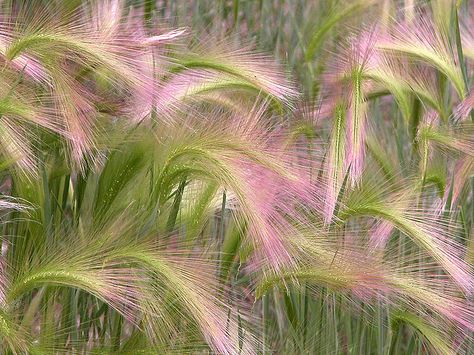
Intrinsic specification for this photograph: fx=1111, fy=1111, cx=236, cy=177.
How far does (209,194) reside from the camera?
1451 millimetres

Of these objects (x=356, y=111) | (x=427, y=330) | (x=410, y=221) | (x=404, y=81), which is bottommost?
(x=427, y=330)

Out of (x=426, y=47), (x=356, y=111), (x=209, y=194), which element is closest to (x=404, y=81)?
(x=426, y=47)

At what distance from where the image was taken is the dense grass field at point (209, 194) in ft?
4.18

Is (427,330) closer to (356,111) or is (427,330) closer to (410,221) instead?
(410,221)

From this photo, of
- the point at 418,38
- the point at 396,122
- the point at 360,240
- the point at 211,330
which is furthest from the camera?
the point at 396,122

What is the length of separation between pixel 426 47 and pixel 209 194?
452 millimetres

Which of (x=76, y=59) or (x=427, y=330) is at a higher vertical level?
(x=76, y=59)

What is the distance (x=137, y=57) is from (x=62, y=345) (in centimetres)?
36

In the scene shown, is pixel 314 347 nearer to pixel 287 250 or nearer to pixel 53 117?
pixel 287 250

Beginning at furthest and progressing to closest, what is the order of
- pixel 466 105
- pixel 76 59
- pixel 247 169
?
pixel 466 105, pixel 76 59, pixel 247 169

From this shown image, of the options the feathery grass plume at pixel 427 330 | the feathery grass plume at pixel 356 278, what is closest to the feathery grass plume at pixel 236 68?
the feathery grass plume at pixel 356 278

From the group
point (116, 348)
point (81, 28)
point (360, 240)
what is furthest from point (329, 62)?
point (116, 348)

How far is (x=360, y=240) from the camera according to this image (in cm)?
149

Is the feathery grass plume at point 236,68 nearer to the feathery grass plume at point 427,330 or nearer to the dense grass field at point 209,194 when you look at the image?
the dense grass field at point 209,194
